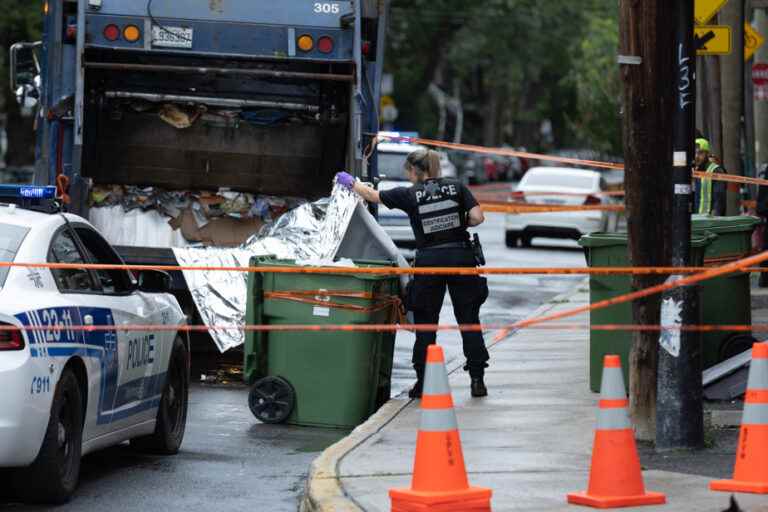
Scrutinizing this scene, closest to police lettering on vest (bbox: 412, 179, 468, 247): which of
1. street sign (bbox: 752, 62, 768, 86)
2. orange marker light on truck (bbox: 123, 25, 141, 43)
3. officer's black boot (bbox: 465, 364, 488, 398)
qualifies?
officer's black boot (bbox: 465, 364, 488, 398)

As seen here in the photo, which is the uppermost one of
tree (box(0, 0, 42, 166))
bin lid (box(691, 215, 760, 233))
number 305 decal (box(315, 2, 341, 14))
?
tree (box(0, 0, 42, 166))

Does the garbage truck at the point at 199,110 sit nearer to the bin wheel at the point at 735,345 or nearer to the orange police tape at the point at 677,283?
the bin wheel at the point at 735,345

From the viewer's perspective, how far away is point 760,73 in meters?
23.6

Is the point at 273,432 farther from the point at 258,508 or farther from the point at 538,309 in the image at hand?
the point at 538,309

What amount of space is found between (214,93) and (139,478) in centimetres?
660

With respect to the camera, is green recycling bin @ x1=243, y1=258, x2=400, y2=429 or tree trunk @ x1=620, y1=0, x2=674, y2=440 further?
green recycling bin @ x1=243, y1=258, x2=400, y2=429

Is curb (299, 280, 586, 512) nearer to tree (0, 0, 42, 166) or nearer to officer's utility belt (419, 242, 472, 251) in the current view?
officer's utility belt (419, 242, 472, 251)

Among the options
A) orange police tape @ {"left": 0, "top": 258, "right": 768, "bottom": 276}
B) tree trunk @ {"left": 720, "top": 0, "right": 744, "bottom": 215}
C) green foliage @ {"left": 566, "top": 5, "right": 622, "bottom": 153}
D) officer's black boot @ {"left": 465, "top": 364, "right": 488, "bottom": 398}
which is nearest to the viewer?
orange police tape @ {"left": 0, "top": 258, "right": 768, "bottom": 276}

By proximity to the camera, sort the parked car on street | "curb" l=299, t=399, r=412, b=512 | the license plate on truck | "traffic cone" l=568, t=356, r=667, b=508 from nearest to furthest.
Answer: "traffic cone" l=568, t=356, r=667, b=508, "curb" l=299, t=399, r=412, b=512, the license plate on truck, the parked car on street

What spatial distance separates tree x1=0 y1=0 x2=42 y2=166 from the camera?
4541cm

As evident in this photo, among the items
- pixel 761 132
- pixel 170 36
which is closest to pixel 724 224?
pixel 170 36

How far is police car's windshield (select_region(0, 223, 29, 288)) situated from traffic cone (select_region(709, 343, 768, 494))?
344cm

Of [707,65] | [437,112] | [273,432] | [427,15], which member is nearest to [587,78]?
[427,15]

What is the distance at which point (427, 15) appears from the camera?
61344 millimetres
